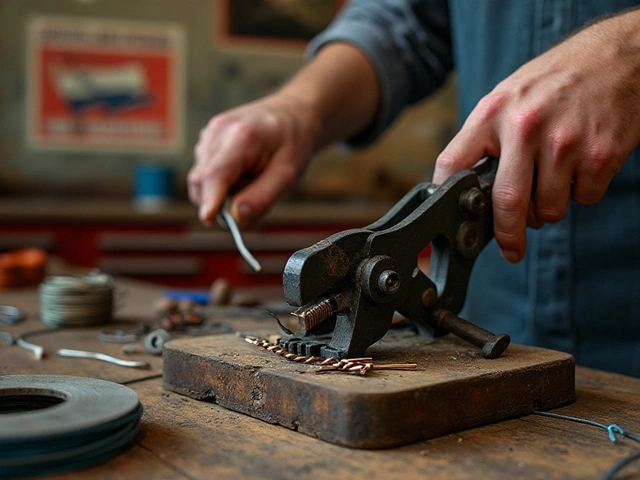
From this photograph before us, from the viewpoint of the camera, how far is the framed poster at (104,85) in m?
4.53

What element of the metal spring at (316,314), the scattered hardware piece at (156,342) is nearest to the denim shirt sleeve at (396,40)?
the scattered hardware piece at (156,342)

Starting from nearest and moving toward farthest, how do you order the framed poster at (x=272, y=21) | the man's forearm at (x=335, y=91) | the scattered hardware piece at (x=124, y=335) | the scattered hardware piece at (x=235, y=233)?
the scattered hardware piece at (x=124, y=335) < the scattered hardware piece at (x=235, y=233) < the man's forearm at (x=335, y=91) < the framed poster at (x=272, y=21)

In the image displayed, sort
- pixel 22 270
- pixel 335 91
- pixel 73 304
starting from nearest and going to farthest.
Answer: pixel 73 304 < pixel 335 91 < pixel 22 270

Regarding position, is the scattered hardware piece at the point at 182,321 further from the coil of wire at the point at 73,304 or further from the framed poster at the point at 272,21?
the framed poster at the point at 272,21

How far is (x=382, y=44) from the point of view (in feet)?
6.20

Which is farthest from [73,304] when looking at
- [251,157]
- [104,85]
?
[104,85]

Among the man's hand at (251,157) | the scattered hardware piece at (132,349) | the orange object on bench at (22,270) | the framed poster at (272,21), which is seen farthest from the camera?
the framed poster at (272,21)

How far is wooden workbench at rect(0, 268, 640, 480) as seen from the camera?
74 cm

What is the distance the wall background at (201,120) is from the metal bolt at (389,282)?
13.1 feet

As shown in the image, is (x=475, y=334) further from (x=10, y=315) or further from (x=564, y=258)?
(x=10, y=315)

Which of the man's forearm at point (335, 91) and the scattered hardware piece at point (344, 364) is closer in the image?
the scattered hardware piece at point (344, 364)

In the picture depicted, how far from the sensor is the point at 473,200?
3.55ft

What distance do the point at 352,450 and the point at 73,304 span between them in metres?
0.95

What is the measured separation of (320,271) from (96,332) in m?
0.77
